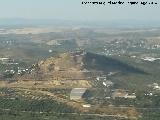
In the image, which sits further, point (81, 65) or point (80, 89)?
point (81, 65)

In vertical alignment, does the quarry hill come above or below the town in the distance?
above

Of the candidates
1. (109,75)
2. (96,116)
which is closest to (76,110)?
(96,116)

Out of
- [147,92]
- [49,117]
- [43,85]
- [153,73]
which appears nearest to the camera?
[49,117]

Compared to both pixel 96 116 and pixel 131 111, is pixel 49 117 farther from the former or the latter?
pixel 131 111

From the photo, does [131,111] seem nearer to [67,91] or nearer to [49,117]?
[49,117]

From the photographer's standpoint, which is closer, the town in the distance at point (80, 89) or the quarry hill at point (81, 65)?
the town in the distance at point (80, 89)

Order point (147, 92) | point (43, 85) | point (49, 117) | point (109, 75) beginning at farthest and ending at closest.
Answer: point (109, 75) → point (43, 85) → point (147, 92) → point (49, 117)

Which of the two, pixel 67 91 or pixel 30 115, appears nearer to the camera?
pixel 30 115

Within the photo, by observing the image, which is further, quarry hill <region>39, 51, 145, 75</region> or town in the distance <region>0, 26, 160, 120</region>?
quarry hill <region>39, 51, 145, 75</region>

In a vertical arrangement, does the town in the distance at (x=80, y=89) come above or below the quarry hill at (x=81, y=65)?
below

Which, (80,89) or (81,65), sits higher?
(81,65)
